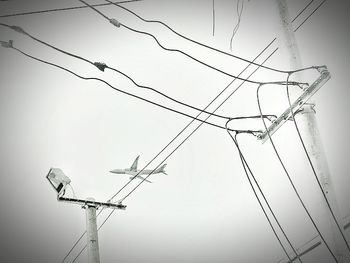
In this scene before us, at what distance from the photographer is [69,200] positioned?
10.8 meters

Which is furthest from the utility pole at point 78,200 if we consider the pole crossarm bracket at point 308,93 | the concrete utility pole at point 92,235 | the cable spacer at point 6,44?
the pole crossarm bracket at point 308,93

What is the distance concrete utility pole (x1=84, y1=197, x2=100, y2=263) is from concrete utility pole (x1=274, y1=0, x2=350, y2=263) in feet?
19.9

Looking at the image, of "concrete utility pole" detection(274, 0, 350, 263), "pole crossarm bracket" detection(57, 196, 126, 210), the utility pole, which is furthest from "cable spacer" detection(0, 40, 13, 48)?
"pole crossarm bracket" detection(57, 196, 126, 210)

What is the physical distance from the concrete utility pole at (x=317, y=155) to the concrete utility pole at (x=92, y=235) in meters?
6.07

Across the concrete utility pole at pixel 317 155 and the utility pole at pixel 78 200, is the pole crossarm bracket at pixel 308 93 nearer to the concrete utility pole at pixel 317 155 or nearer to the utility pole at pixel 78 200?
the concrete utility pole at pixel 317 155

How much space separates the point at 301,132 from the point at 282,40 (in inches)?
67.5

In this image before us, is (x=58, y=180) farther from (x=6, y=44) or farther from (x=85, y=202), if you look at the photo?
(x=6, y=44)

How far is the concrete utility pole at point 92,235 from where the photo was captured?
385 inches

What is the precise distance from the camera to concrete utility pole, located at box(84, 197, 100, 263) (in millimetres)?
9781

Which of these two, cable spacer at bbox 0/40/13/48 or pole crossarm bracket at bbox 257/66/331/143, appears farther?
pole crossarm bracket at bbox 257/66/331/143

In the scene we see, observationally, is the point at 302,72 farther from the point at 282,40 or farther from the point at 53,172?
the point at 53,172

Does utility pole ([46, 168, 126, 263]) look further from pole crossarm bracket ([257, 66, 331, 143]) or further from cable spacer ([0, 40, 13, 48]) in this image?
pole crossarm bracket ([257, 66, 331, 143])

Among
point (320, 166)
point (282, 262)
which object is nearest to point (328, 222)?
point (320, 166)

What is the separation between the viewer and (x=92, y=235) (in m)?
10.2
